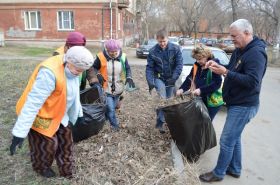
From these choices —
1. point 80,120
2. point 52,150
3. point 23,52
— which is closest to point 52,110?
point 52,150

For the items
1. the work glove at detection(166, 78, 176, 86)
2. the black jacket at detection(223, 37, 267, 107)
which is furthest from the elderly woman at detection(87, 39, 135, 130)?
the black jacket at detection(223, 37, 267, 107)

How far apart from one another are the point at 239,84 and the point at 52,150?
200 cm

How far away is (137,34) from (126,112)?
35.5m

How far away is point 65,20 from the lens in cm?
2572

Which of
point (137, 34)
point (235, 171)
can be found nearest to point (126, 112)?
point (235, 171)

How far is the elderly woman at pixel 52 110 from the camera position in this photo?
2.69 metres

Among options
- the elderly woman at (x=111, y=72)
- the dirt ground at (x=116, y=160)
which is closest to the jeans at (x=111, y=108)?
the elderly woman at (x=111, y=72)

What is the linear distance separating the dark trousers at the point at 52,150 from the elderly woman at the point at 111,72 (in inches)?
50.8

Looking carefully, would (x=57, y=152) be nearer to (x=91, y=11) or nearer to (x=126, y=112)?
(x=126, y=112)

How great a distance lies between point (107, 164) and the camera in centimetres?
368

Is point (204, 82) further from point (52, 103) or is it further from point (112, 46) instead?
point (52, 103)

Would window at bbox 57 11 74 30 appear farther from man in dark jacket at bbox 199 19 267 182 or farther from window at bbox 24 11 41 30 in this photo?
man in dark jacket at bbox 199 19 267 182

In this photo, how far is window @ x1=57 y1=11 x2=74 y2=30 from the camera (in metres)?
25.6

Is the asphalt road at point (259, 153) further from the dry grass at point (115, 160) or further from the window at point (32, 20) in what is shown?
the window at point (32, 20)
